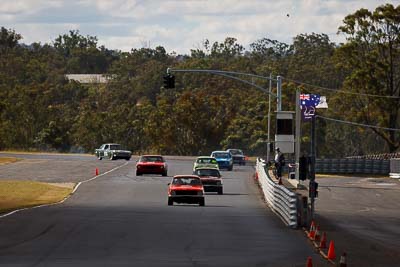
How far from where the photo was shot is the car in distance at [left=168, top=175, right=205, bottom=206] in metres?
42.7

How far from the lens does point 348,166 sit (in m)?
80.6

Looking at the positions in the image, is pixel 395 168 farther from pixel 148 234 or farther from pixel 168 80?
pixel 148 234

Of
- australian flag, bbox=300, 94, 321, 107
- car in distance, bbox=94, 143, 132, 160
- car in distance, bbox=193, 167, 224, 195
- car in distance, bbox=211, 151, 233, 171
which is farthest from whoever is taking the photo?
car in distance, bbox=94, 143, 132, 160

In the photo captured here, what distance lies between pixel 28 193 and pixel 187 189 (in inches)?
516

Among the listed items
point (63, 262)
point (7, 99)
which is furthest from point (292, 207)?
point (7, 99)

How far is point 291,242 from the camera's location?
2805cm

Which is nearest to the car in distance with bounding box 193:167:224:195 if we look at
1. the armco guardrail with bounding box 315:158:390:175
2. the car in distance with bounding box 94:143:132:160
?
the armco guardrail with bounding box 315:158:390:175

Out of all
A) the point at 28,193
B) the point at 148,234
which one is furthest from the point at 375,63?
the point at 148,234

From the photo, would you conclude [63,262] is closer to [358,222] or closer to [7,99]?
[358,222]

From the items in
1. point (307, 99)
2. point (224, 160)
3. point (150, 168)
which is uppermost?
point (307, 99)

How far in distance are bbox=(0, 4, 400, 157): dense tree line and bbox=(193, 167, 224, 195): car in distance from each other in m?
47.5

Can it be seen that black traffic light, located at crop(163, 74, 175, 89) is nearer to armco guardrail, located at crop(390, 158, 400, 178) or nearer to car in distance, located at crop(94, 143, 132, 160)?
armco guardrail, located at crop(390, 158, 400, 178)

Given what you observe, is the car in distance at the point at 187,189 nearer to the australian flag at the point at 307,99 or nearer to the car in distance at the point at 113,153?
the australian flag at the point at 307,99

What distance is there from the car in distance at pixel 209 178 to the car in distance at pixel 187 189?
25.1 ft
